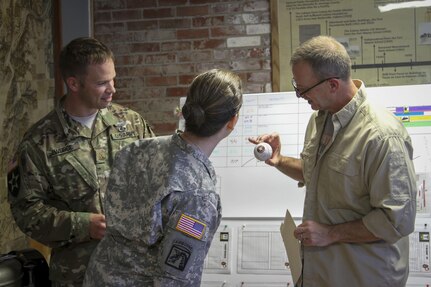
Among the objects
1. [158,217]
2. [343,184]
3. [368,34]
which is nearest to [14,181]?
[158,217]

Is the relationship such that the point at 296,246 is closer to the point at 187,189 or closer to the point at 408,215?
the point at 408,215

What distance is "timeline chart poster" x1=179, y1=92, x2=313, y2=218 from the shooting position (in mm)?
3000

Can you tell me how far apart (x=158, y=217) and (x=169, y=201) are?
6 centimetres

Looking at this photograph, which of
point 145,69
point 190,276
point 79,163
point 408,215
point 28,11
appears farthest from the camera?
point 145,69

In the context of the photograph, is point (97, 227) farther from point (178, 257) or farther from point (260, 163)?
point (260, 163)

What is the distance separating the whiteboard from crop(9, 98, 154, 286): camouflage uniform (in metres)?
0.96

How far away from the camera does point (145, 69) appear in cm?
385

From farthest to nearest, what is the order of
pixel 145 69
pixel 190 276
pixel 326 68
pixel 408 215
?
pixel 145 69, pixel 326 68, pixel 408 215, pixel 190 276

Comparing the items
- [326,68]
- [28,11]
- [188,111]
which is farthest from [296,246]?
[28,11]

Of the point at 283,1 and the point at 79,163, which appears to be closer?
the point at 79,163

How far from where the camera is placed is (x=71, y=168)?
221 centimetres

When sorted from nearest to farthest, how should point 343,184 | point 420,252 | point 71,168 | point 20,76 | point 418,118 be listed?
point 343,184 < point 71,168 < point 420,252 < point 418,118 < point 20,76

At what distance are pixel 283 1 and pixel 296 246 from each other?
1923 millimetres

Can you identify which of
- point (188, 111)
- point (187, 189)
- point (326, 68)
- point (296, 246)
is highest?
point (326, 68)
